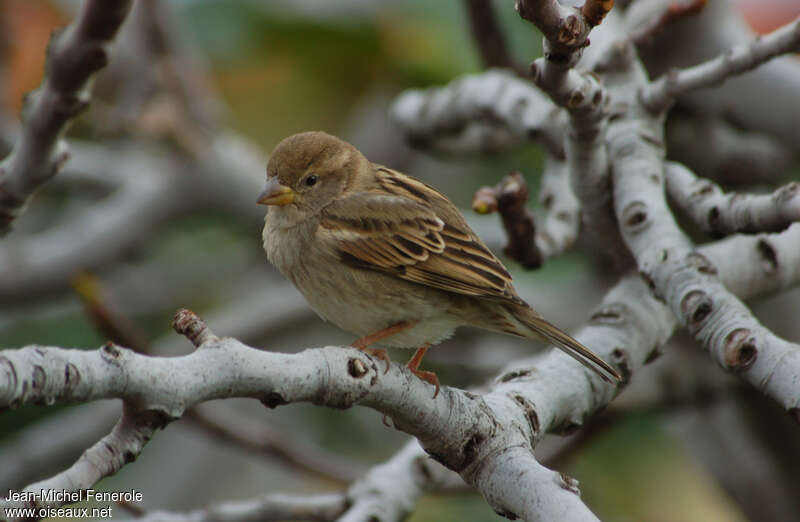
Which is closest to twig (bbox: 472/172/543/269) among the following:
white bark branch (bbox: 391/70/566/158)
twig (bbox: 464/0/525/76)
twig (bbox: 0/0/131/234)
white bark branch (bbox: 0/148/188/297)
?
white bark branch (bbox: 391/70/566/158)

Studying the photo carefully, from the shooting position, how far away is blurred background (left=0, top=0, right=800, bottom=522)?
420cm

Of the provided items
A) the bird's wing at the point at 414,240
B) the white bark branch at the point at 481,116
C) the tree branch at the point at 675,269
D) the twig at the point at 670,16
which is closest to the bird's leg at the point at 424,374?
the bird's wing at the point at 414,240

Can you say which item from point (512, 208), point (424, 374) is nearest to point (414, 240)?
point (512, 208)

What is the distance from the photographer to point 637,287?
281 cm

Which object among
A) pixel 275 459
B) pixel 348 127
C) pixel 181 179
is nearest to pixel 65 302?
pixel 181 179

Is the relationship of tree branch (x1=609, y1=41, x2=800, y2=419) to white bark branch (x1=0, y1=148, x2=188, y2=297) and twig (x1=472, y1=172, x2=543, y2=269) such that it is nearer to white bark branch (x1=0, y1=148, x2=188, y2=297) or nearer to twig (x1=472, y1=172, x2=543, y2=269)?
twig (x1=472, y1=172, x2=543, y2=269)

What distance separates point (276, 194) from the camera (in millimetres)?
3150

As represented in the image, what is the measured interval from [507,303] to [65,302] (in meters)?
2.92

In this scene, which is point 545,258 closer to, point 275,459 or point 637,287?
point 637,287

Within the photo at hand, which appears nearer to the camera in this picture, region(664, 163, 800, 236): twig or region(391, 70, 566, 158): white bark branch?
region(664, 163, 800, 236): twig

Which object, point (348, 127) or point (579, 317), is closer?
point (579, 317)

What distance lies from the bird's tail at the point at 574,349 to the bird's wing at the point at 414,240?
0.14 metres

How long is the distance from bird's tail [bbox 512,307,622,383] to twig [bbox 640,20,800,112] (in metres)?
0.83

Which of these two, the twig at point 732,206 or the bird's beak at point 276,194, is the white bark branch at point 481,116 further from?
the bird's beak at point 276,194
